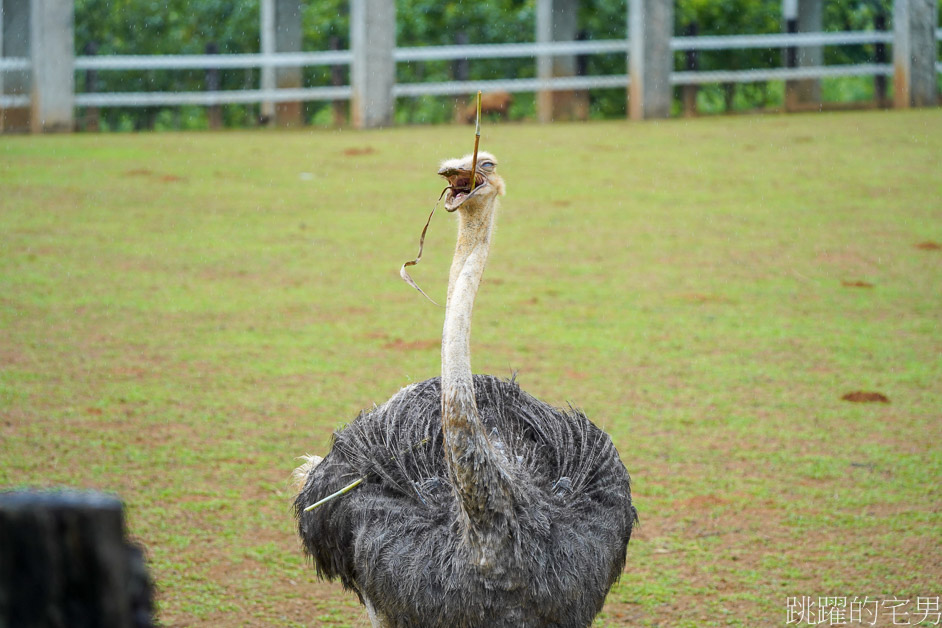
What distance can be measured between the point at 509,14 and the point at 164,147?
7.32m

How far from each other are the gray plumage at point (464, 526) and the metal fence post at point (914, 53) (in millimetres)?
11531

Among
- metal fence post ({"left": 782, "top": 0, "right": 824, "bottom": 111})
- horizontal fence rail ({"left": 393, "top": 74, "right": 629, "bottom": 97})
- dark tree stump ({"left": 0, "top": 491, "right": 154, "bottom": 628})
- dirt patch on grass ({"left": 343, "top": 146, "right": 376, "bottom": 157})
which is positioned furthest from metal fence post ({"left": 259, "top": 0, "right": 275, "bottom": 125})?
dark tree stump ({"left": 0, "top": 491, "right": 154, "bottom": 628})

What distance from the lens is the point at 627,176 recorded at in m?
11.2

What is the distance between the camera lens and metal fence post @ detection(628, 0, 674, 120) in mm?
13375

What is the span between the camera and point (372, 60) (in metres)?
13.4

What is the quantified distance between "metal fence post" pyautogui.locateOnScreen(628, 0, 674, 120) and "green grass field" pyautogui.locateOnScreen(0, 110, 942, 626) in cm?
129

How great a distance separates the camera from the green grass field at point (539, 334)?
427 centimetres

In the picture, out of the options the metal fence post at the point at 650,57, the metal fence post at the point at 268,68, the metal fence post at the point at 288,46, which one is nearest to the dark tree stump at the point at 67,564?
the metal fence post at the point at 650,57

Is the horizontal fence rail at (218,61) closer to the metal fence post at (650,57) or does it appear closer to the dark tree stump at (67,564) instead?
the metal fence post at (650,57)

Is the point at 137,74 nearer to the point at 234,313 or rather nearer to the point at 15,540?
the point at 234,313

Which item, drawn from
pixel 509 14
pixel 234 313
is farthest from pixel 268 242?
pixel 509 14

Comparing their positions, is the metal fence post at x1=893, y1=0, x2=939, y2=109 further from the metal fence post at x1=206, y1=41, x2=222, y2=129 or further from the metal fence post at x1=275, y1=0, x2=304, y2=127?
the metal fence post at x1=206, y1=41, x2=222, y2=129

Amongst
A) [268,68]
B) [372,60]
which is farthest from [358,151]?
[268,68]

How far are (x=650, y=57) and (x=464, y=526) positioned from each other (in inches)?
453
